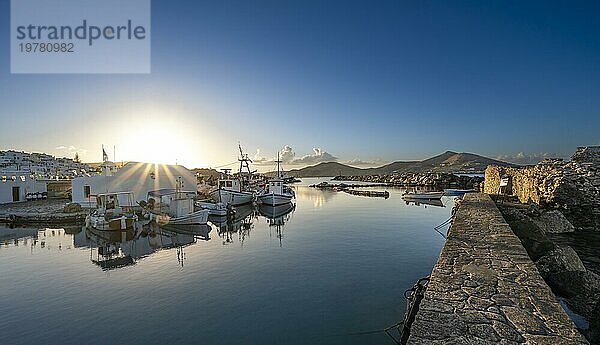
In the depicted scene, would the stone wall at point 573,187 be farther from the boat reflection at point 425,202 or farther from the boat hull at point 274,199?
the boat hull at point 274,199

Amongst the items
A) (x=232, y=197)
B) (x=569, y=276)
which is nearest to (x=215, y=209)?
(x=232, y=197)

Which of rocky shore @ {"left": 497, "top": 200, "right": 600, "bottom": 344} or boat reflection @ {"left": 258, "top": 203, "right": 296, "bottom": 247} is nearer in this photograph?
rocky shore @ {"left": 497, "top": 200, "right": 600, "bottom": 344}

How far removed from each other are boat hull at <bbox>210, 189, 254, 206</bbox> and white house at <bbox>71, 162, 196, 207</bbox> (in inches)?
195

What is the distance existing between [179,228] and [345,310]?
47.9 ft

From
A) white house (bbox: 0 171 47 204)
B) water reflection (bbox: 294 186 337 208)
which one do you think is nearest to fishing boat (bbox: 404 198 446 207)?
water reflection (bbox: 294 186 337 208)

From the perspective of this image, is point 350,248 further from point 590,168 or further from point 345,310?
point 590,168

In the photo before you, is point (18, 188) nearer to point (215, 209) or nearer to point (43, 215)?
point (43, 215)

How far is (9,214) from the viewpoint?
903 inches

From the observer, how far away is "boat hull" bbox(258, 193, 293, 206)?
33.6 m

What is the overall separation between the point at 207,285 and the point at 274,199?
77.0ft

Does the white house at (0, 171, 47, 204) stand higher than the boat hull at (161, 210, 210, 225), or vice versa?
the white house at (0, 171, 47, 204)

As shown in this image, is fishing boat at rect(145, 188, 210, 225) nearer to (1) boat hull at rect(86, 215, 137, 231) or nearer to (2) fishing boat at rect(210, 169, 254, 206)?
(1) boat hull at rect(86, 215, 137, 231)

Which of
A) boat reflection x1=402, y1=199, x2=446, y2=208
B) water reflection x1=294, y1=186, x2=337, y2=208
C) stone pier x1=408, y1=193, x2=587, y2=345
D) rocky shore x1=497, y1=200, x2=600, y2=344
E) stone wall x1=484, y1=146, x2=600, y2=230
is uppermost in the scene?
stone wall x1=484, y1=146, x2=600, y2=230

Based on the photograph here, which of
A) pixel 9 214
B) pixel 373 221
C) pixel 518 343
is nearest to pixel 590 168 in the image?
pixel 373 221
